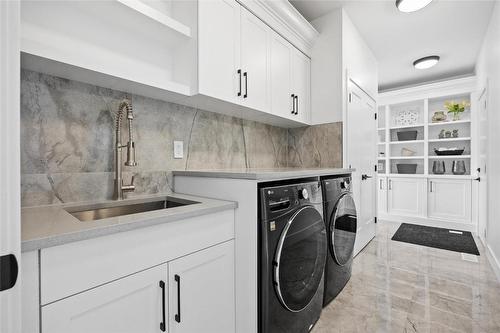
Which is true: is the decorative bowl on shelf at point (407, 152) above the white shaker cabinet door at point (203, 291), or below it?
above

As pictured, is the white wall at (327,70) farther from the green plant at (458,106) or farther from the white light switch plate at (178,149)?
the green plant at (458,106)

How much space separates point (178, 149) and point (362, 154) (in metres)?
2.22

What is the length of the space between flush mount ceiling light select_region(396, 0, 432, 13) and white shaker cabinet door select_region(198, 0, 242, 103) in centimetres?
160

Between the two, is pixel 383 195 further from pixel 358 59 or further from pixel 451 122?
pixel 358 59

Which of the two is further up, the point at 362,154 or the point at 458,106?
the point at 458,106

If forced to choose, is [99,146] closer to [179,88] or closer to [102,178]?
[102,178]

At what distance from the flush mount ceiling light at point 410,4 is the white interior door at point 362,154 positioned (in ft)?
2.50

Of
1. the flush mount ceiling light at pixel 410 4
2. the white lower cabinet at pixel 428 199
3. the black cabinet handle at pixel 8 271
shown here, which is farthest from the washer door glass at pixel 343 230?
the white lower cabinet at pixel 428 199

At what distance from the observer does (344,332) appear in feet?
5.15

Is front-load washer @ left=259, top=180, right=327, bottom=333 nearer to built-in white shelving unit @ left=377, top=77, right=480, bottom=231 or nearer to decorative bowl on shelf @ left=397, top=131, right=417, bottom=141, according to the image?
built-in white shelving unit @ left=377, top=77, right=480, bottom=231

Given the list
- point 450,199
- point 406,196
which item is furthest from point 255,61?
point 450,199

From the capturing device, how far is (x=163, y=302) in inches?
38.3

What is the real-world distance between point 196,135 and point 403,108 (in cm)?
458

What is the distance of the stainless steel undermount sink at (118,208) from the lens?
1292mm
